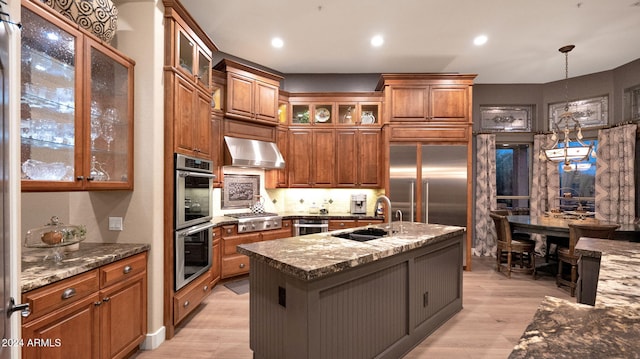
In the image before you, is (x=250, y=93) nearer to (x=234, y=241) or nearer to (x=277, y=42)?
(x=277, y=42)

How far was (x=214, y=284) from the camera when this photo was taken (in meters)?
3.97

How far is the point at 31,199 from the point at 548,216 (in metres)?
6.92

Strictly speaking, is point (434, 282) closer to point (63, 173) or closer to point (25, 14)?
point (63, 173)

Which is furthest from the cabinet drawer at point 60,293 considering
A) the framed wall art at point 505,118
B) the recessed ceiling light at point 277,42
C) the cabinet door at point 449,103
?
the framed wall art at point 505,118

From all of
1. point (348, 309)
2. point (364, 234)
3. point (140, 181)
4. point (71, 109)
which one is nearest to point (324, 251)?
point (348, 309)

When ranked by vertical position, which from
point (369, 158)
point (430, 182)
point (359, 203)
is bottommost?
point (359, 203)

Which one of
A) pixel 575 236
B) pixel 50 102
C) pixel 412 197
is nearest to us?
pixel 50 102

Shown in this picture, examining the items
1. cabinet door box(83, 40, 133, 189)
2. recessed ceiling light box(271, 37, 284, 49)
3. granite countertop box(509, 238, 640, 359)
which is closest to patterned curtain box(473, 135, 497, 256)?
recessed ceiling light box(271, 37, 284, 49)

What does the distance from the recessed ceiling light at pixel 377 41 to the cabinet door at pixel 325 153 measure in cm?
157

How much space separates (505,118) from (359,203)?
364 cm

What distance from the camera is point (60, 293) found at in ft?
5.55

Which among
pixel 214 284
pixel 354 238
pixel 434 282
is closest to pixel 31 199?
pixel 214 284

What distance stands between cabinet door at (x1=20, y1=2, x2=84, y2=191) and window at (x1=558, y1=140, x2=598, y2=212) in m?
7.13

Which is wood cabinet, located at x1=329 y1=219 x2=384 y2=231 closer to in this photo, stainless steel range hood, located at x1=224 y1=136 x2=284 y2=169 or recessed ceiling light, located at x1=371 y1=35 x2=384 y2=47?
stainless steel range hood, located at x1=224 y1=136 x2=284 y2=169
